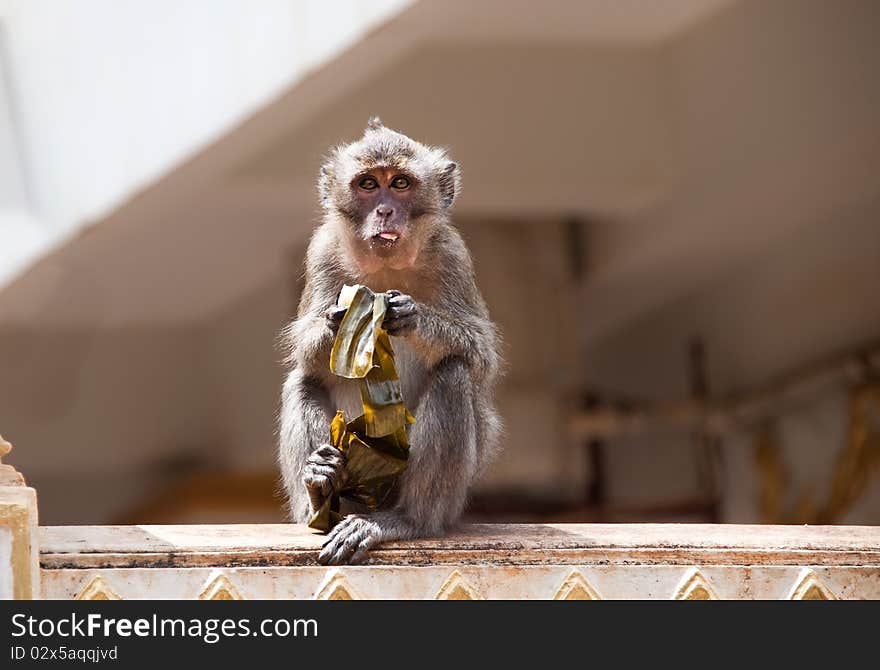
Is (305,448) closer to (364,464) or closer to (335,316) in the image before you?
(364,464)

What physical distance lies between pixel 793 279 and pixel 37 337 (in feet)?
18.4

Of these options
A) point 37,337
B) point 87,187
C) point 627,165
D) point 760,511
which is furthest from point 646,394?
point 87,187

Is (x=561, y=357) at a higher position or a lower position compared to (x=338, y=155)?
higher

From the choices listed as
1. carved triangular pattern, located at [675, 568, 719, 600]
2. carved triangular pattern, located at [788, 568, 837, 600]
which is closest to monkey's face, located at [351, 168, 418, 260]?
carved triangular pattern, located at [675, 568, 719, 600]

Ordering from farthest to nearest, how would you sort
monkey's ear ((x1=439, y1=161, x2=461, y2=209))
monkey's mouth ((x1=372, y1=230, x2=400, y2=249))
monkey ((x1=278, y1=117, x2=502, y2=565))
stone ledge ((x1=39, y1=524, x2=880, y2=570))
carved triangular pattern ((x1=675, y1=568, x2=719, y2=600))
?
1. monkey's ear ((x1=439, y1=161, x2=461, y2=209))
2. monkey's mouth ((x1=372, y1=230, x2=400, y2=249))
3. monkey ((x1=278, y1=117, x2=502, y2=565))
4. carved triangular pattern ((x1=675, y1=568, x2=719, y2=600))
5. stone ledge ((x1=39, y1=524, x2=880, y2=570))

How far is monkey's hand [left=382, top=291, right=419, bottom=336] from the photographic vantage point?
544cm

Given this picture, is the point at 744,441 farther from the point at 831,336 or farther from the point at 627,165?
the point at 627,165

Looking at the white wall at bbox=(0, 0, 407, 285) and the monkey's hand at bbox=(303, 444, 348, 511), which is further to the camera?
the white wall at bbox=(0, 0, 407, 285)

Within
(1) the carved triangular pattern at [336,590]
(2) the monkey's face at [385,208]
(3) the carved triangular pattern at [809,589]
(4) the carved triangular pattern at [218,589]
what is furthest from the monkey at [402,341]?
(3) the carved triangular pattern at [809,589]

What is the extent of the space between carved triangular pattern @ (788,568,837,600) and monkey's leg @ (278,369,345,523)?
1495 mm

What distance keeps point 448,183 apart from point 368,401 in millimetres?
1055

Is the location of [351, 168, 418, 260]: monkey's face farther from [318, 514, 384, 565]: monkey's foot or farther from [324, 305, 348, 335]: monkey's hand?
[318, 514, 384, 565]: monkey's foot

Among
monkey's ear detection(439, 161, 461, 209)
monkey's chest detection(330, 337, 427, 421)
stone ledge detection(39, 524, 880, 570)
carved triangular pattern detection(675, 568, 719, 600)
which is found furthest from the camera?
monkey's ear detection(439, 161, 461, 209)

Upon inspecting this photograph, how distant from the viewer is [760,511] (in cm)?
1265
